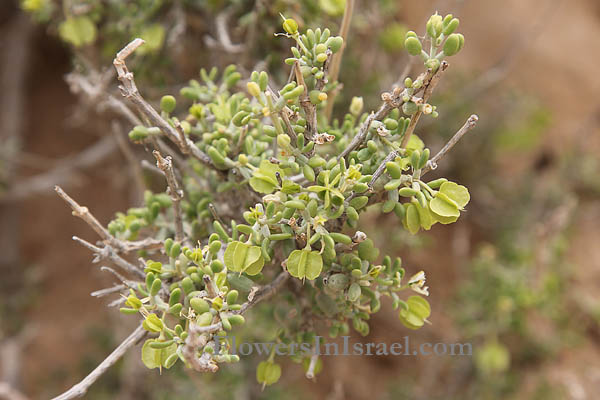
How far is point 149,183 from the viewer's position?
1498 millimetres

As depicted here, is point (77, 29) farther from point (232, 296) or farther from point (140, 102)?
point (232, 296)

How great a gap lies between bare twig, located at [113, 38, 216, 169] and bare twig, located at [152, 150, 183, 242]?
4cm

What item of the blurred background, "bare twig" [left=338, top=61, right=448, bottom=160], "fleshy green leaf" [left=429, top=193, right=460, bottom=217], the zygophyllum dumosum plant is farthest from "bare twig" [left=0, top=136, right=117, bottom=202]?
"fleshy green leaf" [left=429, top=193, right=460, bottom=217]

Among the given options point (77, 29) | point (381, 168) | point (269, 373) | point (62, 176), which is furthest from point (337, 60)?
point (62, 176)

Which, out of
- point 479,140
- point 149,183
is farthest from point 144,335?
point 479,140

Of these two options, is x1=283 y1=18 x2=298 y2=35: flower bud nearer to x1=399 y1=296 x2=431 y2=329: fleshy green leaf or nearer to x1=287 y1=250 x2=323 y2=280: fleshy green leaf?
x1=287 y1=250 x2=323 y2=280: fleshy green leaf

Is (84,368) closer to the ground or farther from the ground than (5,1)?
closer to the ground

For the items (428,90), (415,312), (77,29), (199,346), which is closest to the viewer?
(199,346)

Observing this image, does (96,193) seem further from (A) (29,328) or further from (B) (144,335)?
(B) (144,335)

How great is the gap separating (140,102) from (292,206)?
0.28 meters

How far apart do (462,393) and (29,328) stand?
1707 millimetres

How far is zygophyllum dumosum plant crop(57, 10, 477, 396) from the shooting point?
69cm

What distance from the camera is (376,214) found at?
4.72 ft

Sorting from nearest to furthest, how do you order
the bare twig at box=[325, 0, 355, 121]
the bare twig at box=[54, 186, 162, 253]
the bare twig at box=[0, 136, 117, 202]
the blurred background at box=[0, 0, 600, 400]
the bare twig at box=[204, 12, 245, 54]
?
the bare twig at box=[54, 186, 162, 253], the bare twig at box=[325, 0, 355, 121], the bare twig at box=[204, 12, 245, 54], the blurred background at box=[0, 0, 600, 400], the bare twig at box=[0, 136, 117, 202]
